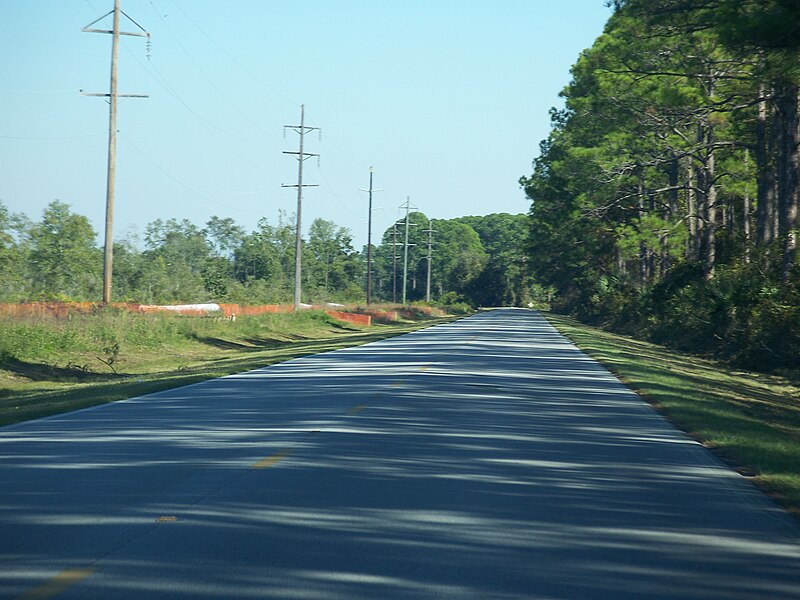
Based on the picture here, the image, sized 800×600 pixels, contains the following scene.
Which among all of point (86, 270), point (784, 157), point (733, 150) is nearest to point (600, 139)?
point (733, 150)

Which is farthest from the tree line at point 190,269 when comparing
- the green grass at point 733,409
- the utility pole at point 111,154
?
the green grass at point 733,409

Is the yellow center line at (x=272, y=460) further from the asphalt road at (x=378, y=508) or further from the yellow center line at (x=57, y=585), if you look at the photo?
the yellow center line at (x=57, y=585)

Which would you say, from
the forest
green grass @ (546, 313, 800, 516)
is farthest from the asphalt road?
the forest

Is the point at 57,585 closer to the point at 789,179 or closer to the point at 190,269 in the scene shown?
the point at 789,179

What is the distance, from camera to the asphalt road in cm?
743

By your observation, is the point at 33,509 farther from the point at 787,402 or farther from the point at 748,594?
A: the point at 787,402

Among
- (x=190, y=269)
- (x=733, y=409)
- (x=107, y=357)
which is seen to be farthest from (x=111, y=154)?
(x=190, y=269)

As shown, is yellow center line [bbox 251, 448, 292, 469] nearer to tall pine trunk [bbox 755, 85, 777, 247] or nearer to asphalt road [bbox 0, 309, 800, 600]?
asphalt road [bbox 0, 309, 800, 600]

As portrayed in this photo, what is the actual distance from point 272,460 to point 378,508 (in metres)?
2.98

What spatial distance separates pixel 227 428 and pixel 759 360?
2125 cm

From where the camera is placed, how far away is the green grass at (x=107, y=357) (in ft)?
78.7

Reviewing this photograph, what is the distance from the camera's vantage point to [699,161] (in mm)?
47375

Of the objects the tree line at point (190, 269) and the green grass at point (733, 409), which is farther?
the tree line at point (190, 269)

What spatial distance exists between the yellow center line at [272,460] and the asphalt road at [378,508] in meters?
0.02
